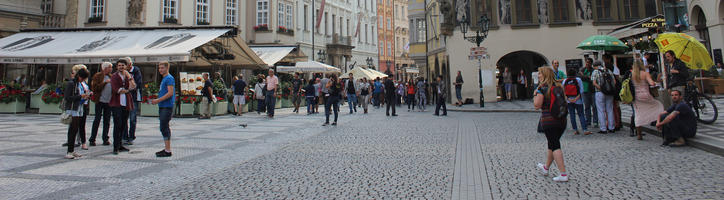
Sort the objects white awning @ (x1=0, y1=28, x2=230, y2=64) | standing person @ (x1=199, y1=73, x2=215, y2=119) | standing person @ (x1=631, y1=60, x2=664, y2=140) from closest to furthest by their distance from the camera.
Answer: standing person @ (x1=631, y1=60, x2=664, y2=140), standing person @ (x1=199, y1=73, x2=215, y2=119), white awning @ (x1=0, y1=28, x2=230, y2=64)

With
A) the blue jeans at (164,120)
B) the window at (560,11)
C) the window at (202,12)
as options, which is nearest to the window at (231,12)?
the window at (202,12)

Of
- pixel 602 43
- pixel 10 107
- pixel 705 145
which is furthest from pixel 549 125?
pixel 10 107

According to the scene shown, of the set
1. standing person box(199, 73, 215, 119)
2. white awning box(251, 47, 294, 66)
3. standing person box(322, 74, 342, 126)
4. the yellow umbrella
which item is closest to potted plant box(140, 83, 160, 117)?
standing person box(199, 73, 215, 119)

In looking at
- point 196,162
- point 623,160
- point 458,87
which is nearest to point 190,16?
point 458,87

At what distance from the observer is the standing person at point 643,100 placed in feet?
24.8

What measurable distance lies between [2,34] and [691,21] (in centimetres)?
3737

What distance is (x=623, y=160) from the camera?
5902 mm

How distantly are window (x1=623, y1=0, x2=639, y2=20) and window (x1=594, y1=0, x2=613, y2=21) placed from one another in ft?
2.44

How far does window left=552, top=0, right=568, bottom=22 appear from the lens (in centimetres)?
2202

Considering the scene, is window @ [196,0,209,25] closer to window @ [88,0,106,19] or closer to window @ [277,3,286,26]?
window @ [88,0,106,19]

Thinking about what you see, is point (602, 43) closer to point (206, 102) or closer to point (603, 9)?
point (603, 9)

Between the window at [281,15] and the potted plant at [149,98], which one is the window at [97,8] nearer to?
the window at [281,15]

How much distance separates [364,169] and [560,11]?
66.2ft

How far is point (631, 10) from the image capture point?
71.4 feet
